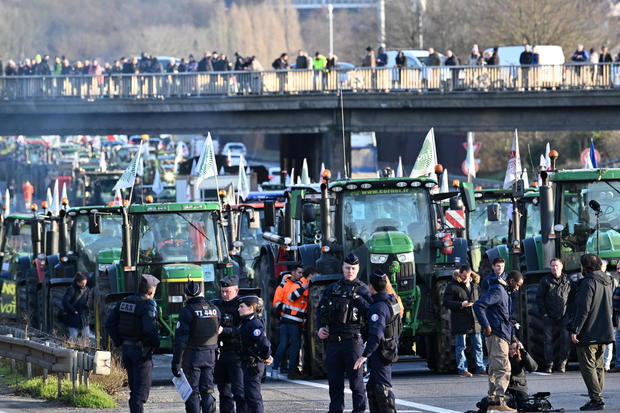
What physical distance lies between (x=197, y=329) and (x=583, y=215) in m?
7.40

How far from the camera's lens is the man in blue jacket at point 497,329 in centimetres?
1560

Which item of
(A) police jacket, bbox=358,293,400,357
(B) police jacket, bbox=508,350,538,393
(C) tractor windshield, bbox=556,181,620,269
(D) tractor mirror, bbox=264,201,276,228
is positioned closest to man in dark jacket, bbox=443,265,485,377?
(C) tractor windshield, bbox=556,181,620,269

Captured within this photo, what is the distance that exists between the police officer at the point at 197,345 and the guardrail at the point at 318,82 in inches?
1319

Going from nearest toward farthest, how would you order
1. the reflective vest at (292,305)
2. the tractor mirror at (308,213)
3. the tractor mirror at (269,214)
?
the reflective vest at (292,305)
the tractor mirror at (308,213)
the tractor mirror at (269,214)

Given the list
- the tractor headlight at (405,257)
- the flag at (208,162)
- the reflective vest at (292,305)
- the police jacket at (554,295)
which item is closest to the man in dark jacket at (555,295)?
the police jacket at (554,295)

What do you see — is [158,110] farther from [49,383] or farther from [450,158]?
[49,383]

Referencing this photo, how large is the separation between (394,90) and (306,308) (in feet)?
94.4

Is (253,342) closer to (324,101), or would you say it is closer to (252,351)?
(252,351)

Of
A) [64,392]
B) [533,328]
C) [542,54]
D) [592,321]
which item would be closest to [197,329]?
[64,392]

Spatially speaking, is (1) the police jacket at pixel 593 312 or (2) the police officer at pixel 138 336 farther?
(1) the police jacket at pixel 593 312

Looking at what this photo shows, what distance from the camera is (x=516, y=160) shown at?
25094 millimetres

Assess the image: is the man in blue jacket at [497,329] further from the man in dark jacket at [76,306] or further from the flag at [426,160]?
the flag at [426,160]

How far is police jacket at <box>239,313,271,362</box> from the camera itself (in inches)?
569

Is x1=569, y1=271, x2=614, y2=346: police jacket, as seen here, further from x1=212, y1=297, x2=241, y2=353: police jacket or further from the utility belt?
x1=212, y1=297, x2=241, y2=353: police jacket
